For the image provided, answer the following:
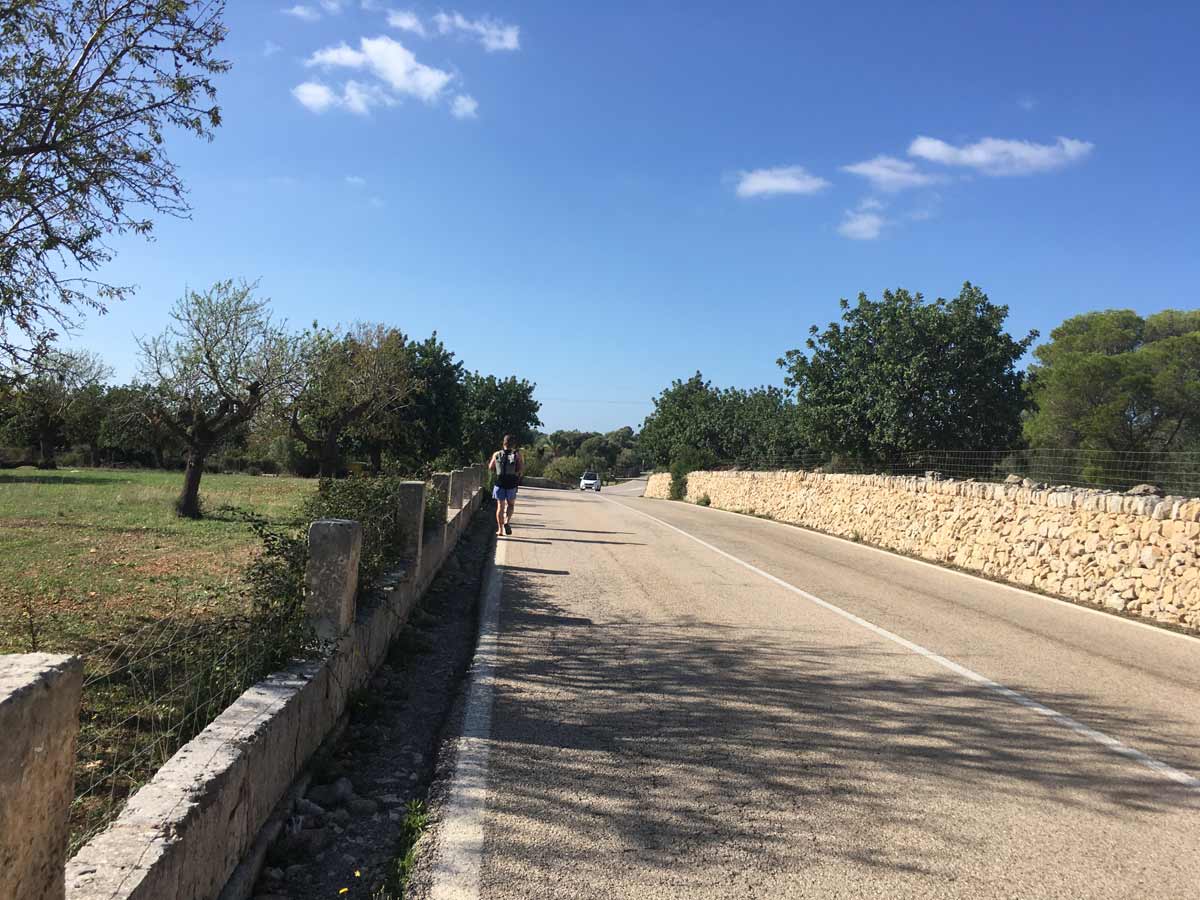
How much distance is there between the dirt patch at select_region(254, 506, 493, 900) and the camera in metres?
3.58

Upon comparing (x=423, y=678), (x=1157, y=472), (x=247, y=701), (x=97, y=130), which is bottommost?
(x=423, y=678)

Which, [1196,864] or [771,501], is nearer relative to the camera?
[1196,864]

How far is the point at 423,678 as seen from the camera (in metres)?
6.63

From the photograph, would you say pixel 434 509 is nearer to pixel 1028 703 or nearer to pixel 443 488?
pixel 443 488

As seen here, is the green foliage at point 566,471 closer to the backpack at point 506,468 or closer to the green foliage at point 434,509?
the backpack at point 506,468

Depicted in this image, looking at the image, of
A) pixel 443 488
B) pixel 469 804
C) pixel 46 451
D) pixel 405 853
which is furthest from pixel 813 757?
pixel 46 451

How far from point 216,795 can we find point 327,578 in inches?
80.6

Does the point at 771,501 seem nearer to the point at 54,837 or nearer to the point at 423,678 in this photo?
the point at 423,678

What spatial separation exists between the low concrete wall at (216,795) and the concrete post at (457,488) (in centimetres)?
910

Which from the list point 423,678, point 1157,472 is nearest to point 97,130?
point 423,678

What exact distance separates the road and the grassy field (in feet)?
4.33

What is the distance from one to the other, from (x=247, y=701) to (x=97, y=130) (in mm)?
6443

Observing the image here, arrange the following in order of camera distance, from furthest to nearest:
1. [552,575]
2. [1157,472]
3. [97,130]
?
1. [1157,472]
2. [552,575]
3. [97,130]

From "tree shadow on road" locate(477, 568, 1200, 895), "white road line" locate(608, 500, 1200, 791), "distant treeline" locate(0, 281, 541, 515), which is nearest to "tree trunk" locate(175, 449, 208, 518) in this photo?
"distant treeline" locate(0, 281, 541, 515)
